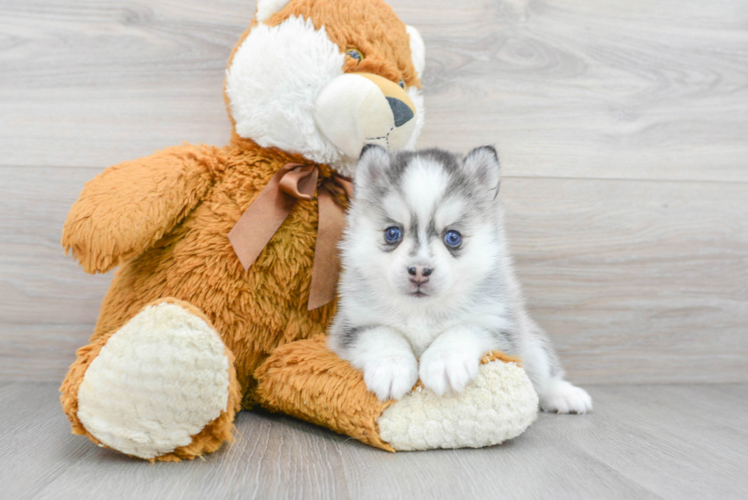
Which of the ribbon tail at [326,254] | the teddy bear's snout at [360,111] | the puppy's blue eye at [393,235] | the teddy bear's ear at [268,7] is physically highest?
the teddy bear's ear at [268,7]

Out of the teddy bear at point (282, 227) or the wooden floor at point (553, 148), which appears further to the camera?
the wooden floor at point (553, 148)

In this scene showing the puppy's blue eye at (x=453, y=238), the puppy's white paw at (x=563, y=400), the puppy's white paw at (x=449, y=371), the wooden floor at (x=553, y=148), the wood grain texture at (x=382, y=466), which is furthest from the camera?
the wooden floor at (x=553, y=148)

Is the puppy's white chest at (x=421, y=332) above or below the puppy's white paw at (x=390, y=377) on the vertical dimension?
above

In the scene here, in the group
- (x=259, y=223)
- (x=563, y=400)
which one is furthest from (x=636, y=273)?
(x=259, y=223)

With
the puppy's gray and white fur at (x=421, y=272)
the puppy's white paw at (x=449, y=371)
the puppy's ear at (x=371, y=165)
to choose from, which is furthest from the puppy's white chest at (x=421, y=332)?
the puppy's ear at (x=371, y=165)

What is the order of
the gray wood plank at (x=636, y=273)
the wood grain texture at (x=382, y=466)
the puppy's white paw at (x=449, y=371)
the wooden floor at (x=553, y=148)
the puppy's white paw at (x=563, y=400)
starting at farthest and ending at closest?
1. the gray wood plank at (x=636, y=273)
2. the wooden floor at (x=553, y=148)
3. the puppy's white paw at (x=563, y=400)
4. the puppy's white paw at (x=449, y=371)
5. the wood grain texture at (x=382, y=466)

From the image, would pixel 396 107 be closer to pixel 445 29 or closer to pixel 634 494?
pixel 445 29

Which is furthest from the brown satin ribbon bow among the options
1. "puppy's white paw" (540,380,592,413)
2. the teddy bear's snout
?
"puppy's white paw" (540,380,592,413)

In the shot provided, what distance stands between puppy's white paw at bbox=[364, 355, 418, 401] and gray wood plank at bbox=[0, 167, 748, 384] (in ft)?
2.78

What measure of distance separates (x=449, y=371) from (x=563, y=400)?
0.60m

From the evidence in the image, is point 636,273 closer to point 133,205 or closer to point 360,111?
point 360,111

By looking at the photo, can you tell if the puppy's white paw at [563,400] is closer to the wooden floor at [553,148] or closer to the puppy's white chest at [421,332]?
the wooden floor at [553,148]

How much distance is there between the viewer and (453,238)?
1261 mm

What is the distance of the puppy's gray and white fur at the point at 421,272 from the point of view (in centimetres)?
117
